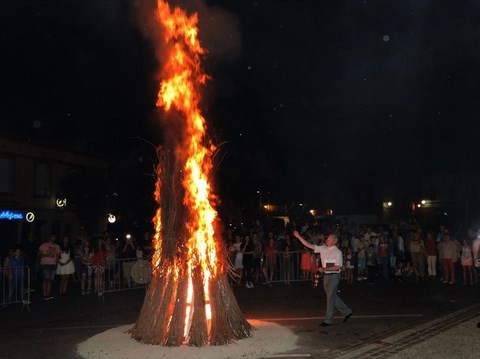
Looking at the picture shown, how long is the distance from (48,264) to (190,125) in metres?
7.29

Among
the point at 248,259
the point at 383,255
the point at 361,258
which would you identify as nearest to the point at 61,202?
the point at 248,259

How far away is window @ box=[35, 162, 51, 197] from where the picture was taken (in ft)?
81.7

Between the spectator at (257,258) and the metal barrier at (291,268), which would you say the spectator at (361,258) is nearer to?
the metal barrier at (291,268)

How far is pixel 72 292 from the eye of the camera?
1402 centimetres

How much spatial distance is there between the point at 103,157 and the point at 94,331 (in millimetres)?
22227

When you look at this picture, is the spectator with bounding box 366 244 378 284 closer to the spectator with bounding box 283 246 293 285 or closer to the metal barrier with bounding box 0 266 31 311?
the spectator with bounding box 283 246 293 285

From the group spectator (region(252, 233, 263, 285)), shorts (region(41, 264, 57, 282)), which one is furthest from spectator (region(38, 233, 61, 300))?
spectator (region(252, 233, 263, 285))

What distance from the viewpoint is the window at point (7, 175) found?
2308 centimetres

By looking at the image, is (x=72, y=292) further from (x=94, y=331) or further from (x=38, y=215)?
(x=38, y=215)

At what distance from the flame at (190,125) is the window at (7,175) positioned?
690 inches

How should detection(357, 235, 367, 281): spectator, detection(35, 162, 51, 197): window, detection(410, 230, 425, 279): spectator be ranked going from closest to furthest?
detection(357, 235, 367, 281): spectator
detection(410, 230, 425, 279): spectator
detection(35, 162, 51, 197): window

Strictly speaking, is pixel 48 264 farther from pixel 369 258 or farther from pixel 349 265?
pixel 369 258

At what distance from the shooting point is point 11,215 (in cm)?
2261

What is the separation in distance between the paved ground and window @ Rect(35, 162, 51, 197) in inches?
445
